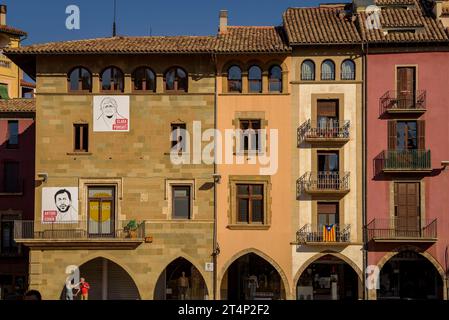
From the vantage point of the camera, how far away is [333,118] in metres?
34.1

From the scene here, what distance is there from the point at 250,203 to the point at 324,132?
14.5 feet

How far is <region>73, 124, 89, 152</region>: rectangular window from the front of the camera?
113ft

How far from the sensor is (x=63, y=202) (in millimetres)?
33906

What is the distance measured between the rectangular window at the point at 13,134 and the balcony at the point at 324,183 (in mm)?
15404

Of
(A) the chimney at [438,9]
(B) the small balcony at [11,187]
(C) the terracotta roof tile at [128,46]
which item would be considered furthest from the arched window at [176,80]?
(A) the chimney at [438,9]

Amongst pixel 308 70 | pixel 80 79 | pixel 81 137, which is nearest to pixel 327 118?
pixel 308 70

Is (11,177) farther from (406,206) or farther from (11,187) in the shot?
(406,206)

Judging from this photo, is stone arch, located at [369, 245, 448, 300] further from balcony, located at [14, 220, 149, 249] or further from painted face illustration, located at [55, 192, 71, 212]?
painted face illustration, located at [55, 192, 71, 212]

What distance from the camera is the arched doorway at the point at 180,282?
34.9 m

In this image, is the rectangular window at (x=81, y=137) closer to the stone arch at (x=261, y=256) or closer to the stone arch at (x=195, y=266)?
the stone arch at (x=195, y=266)
